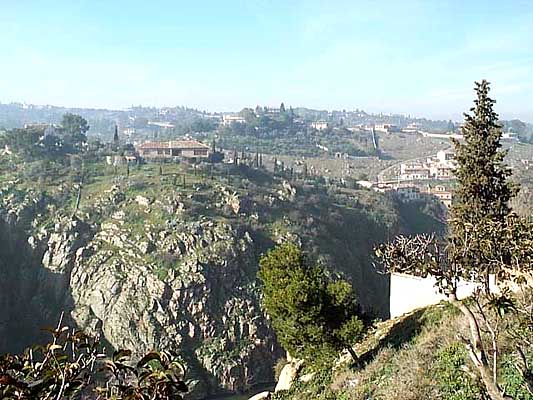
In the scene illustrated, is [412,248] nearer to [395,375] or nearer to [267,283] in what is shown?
[395,375]

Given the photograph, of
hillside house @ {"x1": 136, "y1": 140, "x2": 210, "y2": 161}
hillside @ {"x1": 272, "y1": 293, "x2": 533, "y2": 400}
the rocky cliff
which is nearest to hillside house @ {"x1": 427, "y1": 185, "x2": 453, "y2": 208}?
the rocky cliff

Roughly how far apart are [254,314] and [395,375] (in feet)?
91.4

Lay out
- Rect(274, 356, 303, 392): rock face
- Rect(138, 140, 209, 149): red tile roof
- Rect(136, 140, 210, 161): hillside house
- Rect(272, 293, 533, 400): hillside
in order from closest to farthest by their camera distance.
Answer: Rect(272, 293, 533, 400): hillside
Rect(274, 356, 303, 392): rock face
Rect(136, 140, 210, 161): hillside house
Rect(138, 140, 209, 149): red tile roof

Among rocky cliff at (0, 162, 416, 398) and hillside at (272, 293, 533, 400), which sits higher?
hillside at (272, 293, 533, 400)

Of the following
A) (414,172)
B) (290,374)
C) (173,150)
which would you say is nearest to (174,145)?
(173,150)

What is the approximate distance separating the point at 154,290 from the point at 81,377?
35561mm

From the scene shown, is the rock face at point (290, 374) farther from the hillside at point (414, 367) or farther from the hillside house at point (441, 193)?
the hillside house at point (441, 193)

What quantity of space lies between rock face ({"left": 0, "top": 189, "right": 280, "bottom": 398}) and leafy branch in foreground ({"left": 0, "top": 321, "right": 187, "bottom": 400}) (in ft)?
105

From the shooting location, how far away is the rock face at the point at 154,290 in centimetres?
3500

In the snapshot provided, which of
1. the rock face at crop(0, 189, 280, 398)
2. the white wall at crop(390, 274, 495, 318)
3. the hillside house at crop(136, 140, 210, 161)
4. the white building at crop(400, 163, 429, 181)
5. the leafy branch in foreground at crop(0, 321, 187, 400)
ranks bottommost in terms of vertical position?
the rock face at crop(0, 189, 280, 398)

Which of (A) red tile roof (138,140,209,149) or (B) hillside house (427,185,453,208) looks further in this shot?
(B) hillside house (427,185,453,208)

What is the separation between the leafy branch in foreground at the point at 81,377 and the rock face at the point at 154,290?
3199 cm

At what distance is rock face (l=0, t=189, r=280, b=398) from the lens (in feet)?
115

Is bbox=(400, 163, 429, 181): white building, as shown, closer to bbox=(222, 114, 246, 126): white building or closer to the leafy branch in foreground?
bbox=(222, 114, 246, 126): white building
